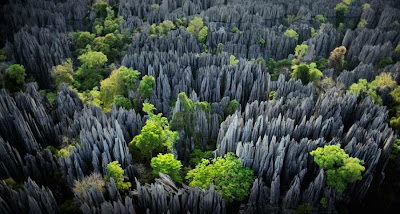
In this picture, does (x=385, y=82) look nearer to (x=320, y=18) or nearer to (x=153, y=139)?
(x=153, y=139)

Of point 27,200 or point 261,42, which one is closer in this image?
point 27,200

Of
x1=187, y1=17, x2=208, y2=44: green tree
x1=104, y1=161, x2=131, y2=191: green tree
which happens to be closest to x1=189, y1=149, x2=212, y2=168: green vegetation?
x1=104, y1=161, x2=131, y2=191: green tree

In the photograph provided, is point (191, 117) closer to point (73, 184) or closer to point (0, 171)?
point (73, 184)

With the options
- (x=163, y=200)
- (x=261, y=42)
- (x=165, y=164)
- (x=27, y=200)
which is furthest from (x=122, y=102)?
(x=261, y=42)

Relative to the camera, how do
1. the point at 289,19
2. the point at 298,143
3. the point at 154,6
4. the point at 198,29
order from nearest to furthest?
the point at 298,143 → the point at 198,29 → the point at 289,19 → the point at 154,6

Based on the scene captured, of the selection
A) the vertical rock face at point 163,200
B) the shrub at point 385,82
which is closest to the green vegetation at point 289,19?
the shrub at point 385,82

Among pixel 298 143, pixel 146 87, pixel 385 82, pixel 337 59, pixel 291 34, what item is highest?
pixel 291 34
